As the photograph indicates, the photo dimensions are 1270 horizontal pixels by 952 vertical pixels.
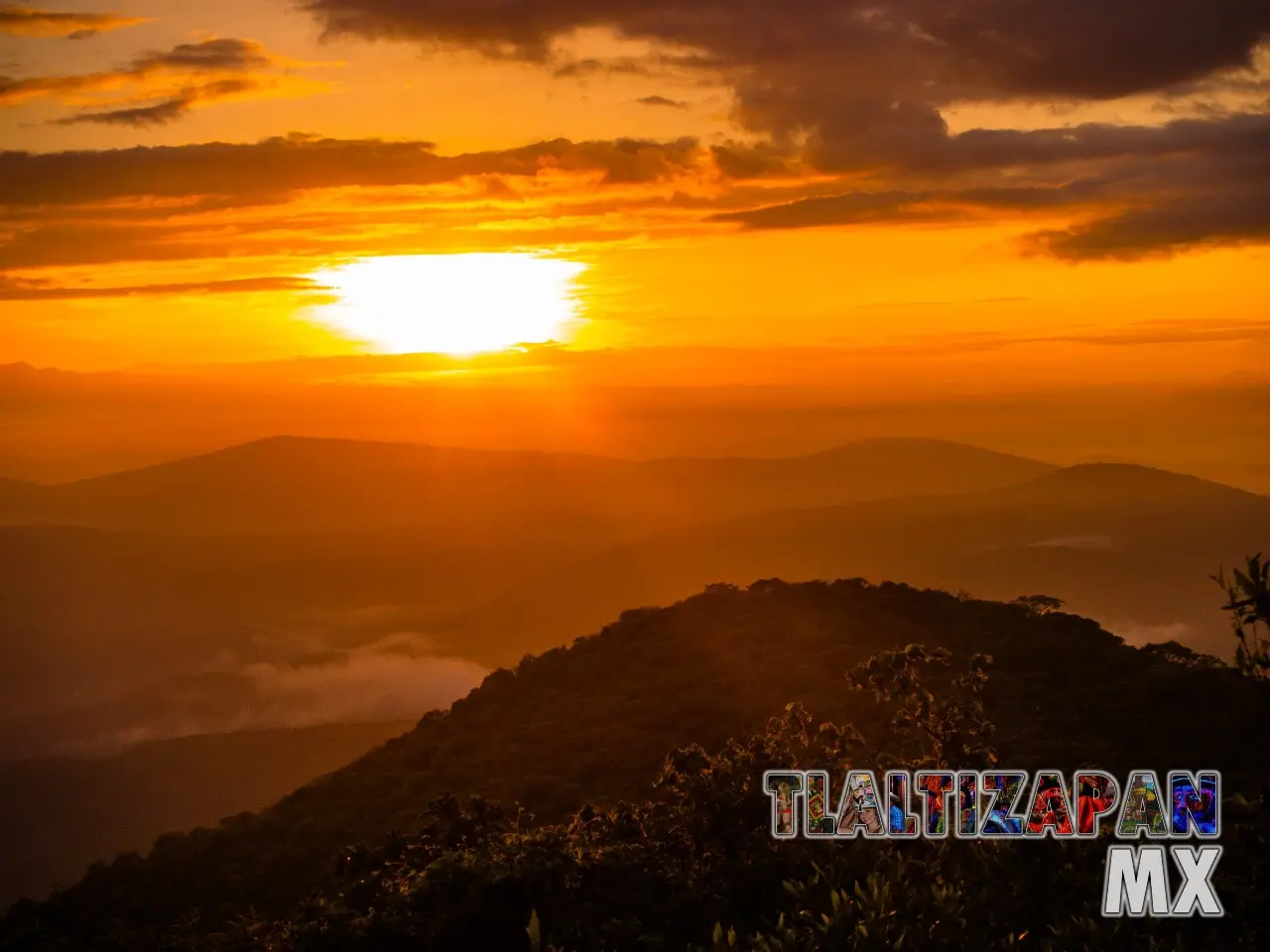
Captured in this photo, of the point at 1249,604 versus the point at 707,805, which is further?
the point at 707,805

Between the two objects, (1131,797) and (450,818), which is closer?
(1131,797)

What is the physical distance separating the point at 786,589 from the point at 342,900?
33.6 meters

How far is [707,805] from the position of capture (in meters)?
30.7

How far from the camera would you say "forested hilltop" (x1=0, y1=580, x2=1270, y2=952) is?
22.6 m

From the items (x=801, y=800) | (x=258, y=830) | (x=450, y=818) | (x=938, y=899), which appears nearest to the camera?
(x=938, y=899)

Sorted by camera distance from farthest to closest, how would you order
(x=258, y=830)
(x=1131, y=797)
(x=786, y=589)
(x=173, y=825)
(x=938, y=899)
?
(x=173, y=825) → (x=786, y=589) → (x=258, y=830) → (x=1131, y=797) → (x=938, y=899)

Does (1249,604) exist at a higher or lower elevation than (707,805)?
higher

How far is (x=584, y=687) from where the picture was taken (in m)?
54.8

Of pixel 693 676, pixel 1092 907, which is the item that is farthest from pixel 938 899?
pixel 693 676

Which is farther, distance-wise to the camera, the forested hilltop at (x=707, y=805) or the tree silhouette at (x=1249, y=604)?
the forested hilltop at (x=707, y=805)

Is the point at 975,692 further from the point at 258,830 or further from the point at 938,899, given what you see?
the point at 258,830

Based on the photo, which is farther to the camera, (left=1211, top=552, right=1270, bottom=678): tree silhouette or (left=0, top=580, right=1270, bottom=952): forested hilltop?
(left=0, top=580, right=1270, bottom=952): forested hilltop

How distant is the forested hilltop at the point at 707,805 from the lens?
22609 mm

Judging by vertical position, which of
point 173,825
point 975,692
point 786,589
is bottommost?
point 173,825
